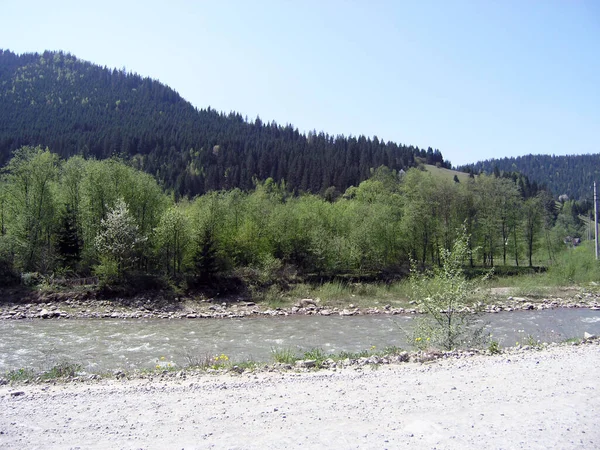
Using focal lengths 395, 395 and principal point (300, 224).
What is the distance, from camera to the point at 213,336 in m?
21.7

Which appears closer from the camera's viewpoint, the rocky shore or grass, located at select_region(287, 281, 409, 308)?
the rocky shore

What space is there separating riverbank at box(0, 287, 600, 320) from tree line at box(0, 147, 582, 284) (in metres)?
3.06

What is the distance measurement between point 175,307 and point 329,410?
25301mm

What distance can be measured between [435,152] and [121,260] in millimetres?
155855

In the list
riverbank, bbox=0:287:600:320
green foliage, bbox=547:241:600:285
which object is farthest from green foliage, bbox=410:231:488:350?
green foliage, bbox=547:241:600:285

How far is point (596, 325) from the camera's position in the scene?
24109 mm

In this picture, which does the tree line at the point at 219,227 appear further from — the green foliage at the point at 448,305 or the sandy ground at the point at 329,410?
the sandy ground at the point at 329,410

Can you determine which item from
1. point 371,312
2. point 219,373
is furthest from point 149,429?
point 371,312

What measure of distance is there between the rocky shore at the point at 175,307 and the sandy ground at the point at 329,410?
1970 centimetres

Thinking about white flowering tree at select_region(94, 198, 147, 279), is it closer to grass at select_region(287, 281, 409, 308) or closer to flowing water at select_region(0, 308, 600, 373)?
flowing water at select_region(0, 308, 600, 373)

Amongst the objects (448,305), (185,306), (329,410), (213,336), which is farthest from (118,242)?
(329,410)

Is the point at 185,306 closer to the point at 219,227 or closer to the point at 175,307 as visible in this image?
the point at 175,307

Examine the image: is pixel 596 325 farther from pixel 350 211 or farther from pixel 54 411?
pixel 350 211

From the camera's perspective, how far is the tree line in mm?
34281
